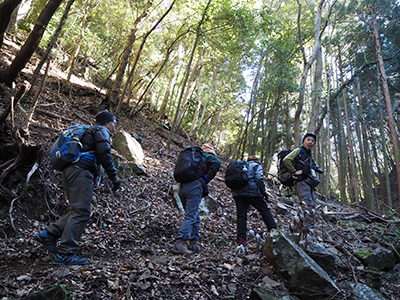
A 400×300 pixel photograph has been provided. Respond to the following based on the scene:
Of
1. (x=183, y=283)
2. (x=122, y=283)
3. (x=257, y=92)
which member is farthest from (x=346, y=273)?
(x=257, y=92)

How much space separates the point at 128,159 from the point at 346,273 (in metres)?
5.84

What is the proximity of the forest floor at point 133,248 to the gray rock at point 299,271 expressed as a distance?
0.40 feet

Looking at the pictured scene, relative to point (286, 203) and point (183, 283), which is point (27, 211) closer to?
point (183, 283)

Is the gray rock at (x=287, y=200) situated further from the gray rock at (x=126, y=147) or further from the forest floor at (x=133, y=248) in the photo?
the gray rock at (x=126, y=147)

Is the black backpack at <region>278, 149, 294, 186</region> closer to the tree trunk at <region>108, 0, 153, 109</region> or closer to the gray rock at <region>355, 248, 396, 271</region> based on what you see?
the gray rock at <region>355, 248, 396, 271</region>

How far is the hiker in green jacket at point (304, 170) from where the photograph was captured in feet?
15.8

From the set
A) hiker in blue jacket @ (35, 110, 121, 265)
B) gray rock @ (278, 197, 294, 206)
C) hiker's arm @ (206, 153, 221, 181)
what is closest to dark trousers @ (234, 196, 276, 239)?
hiker's arm @ (206, 153, 221, 181)

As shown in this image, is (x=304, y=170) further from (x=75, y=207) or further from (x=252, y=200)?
(x=75, y=207)

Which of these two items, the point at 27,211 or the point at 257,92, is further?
the point at 257,92

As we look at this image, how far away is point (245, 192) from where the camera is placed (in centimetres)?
467

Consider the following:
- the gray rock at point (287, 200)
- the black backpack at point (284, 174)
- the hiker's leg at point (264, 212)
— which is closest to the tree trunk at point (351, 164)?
the gray rock at point (287, 200)

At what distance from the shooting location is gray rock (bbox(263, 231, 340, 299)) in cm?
268

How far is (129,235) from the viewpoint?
15.0 ft

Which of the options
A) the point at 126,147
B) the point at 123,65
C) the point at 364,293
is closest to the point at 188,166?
the point at 364,293
